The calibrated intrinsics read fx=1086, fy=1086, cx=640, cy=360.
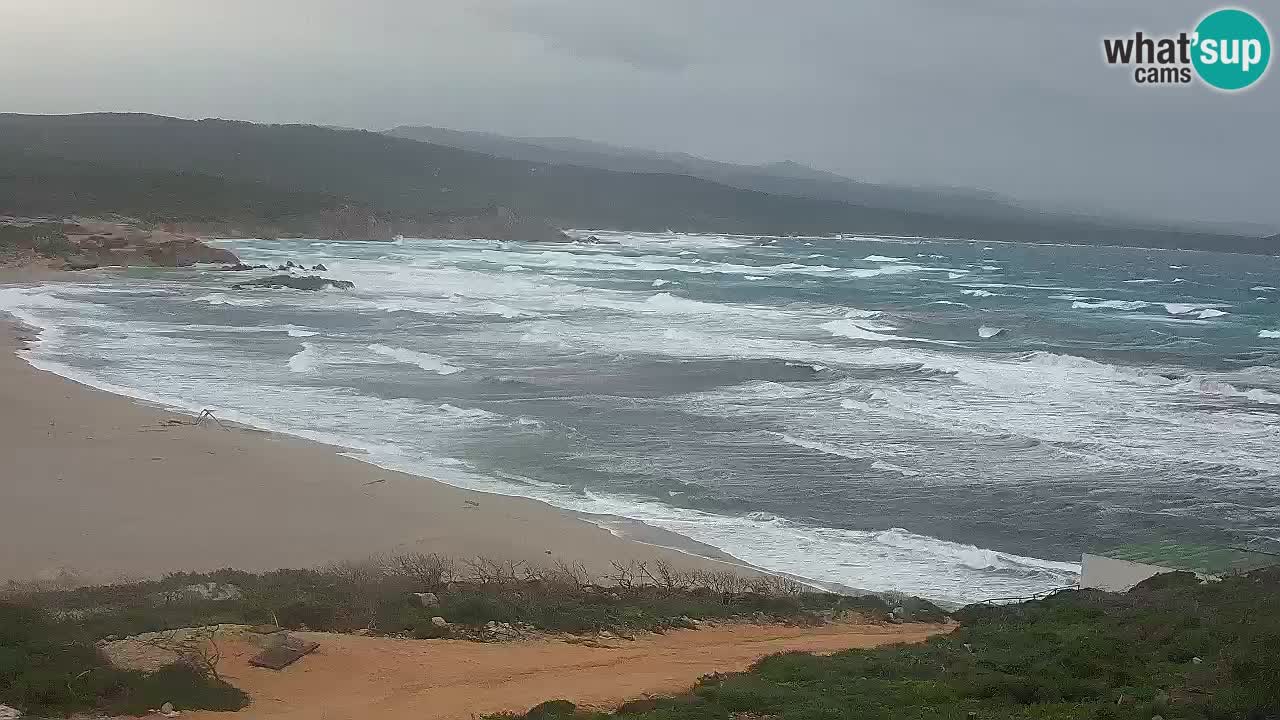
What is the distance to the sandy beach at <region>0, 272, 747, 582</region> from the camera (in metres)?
13.9

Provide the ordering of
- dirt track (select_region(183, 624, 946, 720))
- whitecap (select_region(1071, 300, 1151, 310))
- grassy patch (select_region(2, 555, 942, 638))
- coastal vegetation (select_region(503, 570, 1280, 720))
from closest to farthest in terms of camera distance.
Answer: coastal vegetation (select_region(503, 570, 1280, 720)) → dirt track (select_region(183, 624, 946, 720)) → grassy patch (select_region(2, 555, 942, 638)) → whitecap (select_region(1071, 300, 1151, 310))

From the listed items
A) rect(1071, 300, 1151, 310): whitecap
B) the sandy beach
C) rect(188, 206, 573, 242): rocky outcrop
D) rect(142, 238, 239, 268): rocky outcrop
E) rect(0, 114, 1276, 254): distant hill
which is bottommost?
rect(1071, 300, 1151, 310): whitecap

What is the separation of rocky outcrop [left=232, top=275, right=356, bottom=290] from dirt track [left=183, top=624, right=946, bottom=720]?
133 feet

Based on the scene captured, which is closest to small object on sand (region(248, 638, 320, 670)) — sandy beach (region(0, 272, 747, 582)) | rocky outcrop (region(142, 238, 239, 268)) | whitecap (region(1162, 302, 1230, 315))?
sandy beach (region(0, 272, 747, 582))

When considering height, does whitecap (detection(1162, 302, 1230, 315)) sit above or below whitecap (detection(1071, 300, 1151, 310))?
below

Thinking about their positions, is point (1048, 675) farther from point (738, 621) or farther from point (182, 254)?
point (182, 254)

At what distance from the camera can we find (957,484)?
19297 millimetres

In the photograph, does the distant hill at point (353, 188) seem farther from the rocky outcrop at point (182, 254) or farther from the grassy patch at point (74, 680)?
the grassy patch at point (74, 680)

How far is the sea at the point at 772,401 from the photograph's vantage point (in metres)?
17.1

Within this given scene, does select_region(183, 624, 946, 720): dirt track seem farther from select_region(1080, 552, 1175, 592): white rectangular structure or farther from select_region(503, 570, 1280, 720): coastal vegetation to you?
select_region(1080, 552, 1175, 592): white rectangular structure

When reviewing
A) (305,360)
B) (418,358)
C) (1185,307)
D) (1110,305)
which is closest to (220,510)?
(305,360)

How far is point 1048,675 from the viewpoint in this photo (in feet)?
28.6

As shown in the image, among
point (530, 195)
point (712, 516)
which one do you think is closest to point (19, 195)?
point (530, 195)

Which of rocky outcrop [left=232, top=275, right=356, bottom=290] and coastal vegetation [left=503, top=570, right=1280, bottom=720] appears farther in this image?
rocky outcrop [left=232, top=275, right=356, bottom=290]
